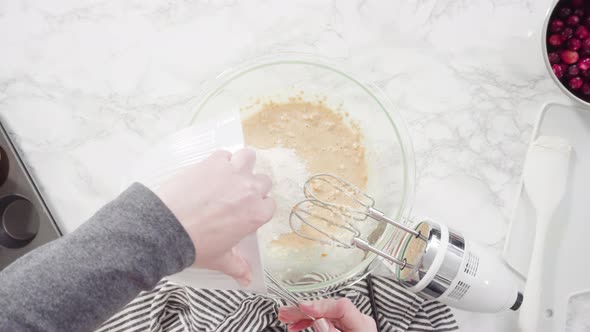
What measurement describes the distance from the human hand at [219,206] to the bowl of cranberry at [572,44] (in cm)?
46

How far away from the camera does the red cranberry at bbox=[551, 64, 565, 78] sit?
681 millimetres

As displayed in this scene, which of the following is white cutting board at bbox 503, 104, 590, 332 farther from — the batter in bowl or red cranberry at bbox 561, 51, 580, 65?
the batter in bowl

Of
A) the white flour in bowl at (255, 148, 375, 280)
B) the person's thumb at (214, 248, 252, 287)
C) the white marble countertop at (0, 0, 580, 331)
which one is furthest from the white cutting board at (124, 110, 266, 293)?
the white marble countertop at (0, 0, 580, 331)

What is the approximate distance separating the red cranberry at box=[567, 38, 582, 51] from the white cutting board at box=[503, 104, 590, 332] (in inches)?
3.4

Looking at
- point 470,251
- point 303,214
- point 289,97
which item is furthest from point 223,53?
point 470,251

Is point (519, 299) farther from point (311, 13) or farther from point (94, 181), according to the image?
point (94, 181)

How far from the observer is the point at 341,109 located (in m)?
0.74

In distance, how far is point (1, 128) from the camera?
2.59 ft

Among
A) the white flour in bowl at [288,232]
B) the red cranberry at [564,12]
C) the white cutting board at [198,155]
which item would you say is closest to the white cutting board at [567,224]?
the red cranberry at [564,12]

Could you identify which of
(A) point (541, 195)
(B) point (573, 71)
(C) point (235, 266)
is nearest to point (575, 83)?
(B) point (573, 71)

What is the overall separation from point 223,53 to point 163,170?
305 mm

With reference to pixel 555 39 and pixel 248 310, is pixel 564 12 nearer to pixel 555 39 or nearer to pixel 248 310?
pixel 555 39

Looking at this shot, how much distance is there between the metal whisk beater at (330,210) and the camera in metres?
0.67

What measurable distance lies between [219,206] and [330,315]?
0.22 m
